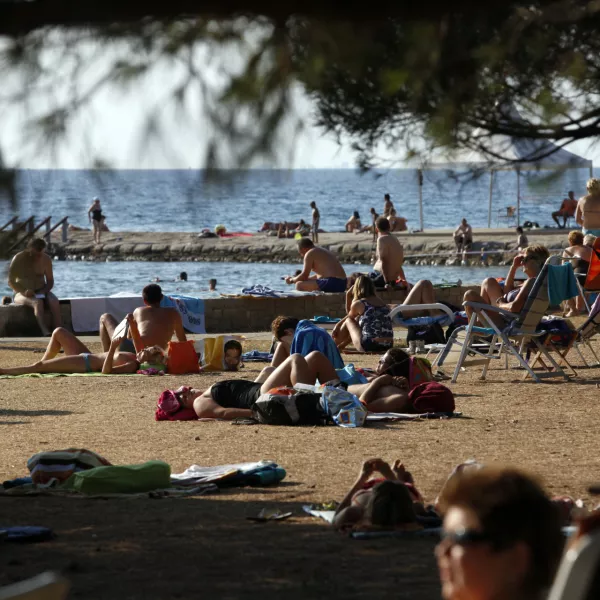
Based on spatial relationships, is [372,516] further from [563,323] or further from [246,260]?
[246,260]

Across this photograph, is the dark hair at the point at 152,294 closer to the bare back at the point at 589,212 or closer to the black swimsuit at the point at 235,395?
the black swimsuit at the point at 235,395

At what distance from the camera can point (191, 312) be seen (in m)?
16.2

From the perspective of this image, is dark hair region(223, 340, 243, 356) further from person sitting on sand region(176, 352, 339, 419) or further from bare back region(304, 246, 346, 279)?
bare back region(304, 246, 346, 279)

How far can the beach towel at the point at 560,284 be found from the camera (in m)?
10.7

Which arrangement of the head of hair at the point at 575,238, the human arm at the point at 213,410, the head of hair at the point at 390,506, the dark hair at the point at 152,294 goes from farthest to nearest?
1. the head of hair at the point at 575,238
2. the dark hair at the point at 152,294
3. the human arm at the point at 213,410
4. the head of hair at the point at 390,506

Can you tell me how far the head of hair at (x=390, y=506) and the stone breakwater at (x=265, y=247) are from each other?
30.5 m

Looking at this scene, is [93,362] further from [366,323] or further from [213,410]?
[213,410]

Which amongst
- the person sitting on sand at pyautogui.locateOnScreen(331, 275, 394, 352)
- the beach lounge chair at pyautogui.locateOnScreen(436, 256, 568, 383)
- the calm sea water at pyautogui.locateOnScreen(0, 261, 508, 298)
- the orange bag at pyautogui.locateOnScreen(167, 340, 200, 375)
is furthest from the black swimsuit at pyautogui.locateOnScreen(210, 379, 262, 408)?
the calm sea water at pyautogui.locateOnScreen(0, 261, 508, 298)

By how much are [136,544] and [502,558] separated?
132 inches

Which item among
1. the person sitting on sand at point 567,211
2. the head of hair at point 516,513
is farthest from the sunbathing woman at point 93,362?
the person sitting on sand at point 567,211

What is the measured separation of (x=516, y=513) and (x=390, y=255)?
14273 millimetres

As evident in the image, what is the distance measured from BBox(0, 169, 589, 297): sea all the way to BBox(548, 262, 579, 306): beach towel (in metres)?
0.68

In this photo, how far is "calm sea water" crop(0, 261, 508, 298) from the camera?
32.0 metres

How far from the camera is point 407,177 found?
486 centimetres
